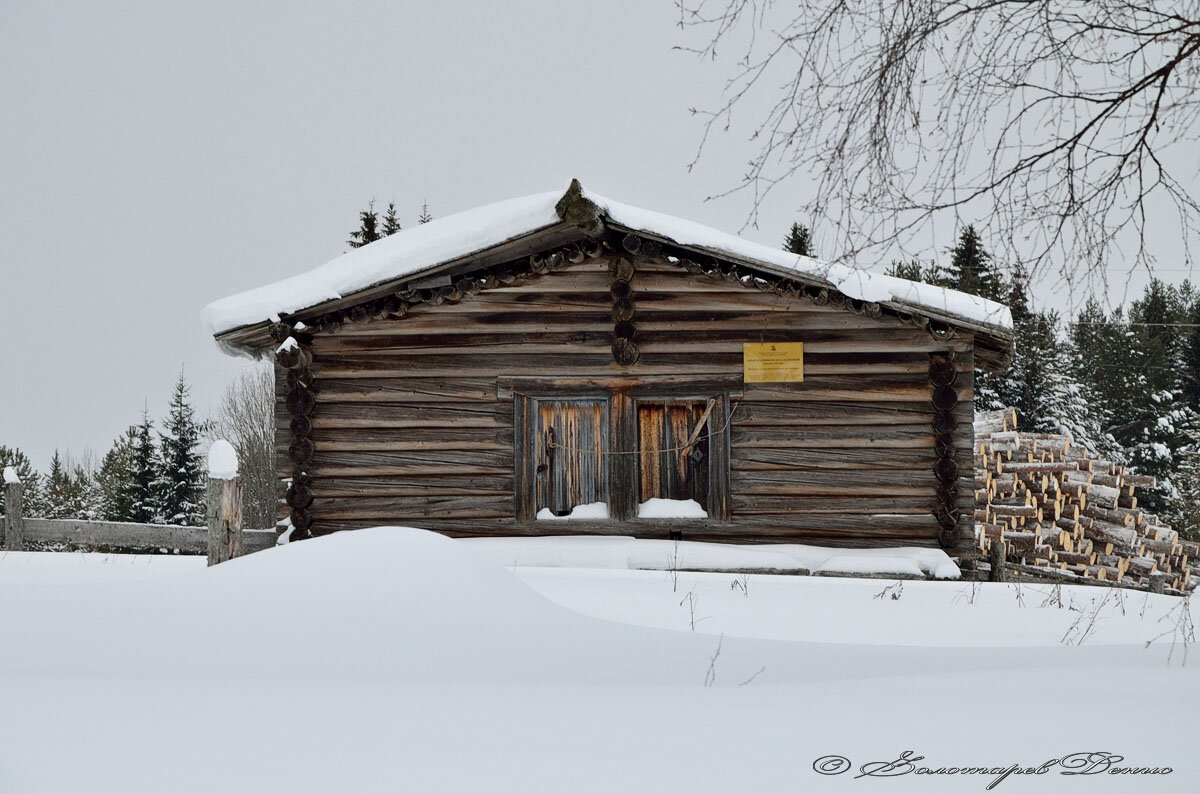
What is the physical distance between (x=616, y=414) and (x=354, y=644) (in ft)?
19.5

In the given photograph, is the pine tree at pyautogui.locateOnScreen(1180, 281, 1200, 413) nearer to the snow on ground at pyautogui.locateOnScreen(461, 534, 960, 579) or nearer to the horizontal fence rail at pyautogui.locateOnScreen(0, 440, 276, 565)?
the snow on ground at pyautogui.locateOnScreen(461, 534, 960, 579)

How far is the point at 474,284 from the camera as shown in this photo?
31.8 ft

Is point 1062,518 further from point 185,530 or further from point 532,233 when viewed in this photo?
point 185,530

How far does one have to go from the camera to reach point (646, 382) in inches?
383

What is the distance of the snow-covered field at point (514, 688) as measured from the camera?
292 cm

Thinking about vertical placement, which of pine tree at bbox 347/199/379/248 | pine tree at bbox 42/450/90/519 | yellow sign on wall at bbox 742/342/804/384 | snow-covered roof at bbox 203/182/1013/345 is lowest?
pine tree at bbox 42/450/90/519

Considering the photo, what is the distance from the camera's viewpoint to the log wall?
962 centimetres

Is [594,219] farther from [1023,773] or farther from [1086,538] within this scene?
[1086,538]

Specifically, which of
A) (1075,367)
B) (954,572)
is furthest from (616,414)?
(1075,367)

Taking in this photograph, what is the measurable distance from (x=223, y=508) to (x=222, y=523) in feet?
0.47

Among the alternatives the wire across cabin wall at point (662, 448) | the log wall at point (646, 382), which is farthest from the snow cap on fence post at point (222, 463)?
the wire across cabin wall at point (662, 448)

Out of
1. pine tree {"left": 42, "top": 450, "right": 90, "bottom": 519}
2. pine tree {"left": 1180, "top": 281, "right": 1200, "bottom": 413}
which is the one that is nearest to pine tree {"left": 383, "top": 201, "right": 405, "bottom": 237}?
pine tree {"left": 42, "top": 450, "right": 90, "bottom": 519}

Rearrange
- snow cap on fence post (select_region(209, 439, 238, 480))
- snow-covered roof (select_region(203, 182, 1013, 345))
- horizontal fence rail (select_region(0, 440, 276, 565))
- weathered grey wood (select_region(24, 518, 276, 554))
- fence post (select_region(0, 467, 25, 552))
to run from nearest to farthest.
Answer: snow cap on fence post (select_region(209, 439, 238, 480)), horizontal fence rail (select_region(0, 440, 276, 565)), snow-covered roof (select_region(203, 182, 1013, 345)), weathered grey wood (select_region(24, 518, 276, 554)), fence post (select_region(0, 467, 25, 552))

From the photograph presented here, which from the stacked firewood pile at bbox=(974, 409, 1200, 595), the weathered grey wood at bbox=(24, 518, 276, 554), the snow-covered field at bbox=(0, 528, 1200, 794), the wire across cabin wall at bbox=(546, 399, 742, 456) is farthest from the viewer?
the stacked firewood pile at bbox=(974, 409, 1200, 595)
